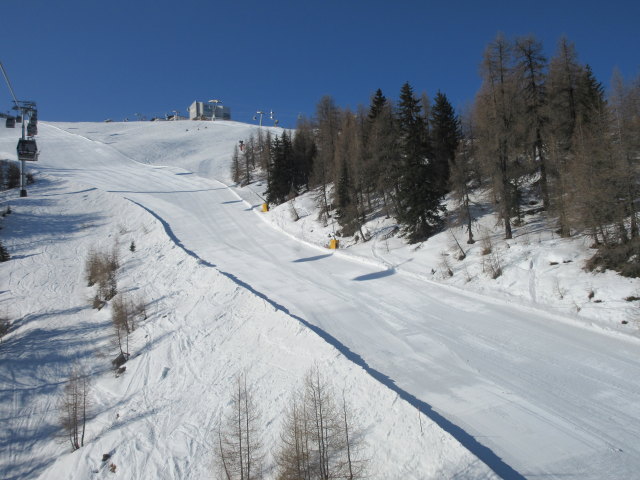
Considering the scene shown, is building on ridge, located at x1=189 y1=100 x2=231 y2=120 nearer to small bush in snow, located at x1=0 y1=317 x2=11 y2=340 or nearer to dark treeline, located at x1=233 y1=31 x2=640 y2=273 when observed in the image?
dark treeline, located at x1=233 y1=31 x2=640 y2=273

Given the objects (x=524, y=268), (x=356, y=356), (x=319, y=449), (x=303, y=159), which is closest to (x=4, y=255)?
(x=356, y=356)

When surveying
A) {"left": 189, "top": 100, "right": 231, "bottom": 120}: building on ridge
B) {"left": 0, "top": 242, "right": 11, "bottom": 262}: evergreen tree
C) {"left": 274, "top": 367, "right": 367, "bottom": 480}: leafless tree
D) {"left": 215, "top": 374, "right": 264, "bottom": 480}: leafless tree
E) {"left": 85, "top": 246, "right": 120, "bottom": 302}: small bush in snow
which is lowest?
{"left": 215, "top": 374, "right": 264, "bottom": 480}: leafless tree

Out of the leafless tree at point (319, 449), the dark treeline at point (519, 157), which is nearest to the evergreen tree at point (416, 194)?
the dark treeline at point (519, 157)

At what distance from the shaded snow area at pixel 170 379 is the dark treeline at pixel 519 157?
1049 cm

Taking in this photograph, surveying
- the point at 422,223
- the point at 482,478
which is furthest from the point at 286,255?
the point at 482,478

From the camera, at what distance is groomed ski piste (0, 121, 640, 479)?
6.73m

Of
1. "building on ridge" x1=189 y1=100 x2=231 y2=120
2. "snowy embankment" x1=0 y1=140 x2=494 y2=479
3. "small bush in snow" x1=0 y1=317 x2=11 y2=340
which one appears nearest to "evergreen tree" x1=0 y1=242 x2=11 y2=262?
"snowy embankment" x1=0 y1=140 x2=494 y2=479

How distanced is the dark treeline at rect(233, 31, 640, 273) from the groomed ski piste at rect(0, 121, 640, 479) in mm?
1946

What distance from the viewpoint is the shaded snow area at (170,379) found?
7.30 m

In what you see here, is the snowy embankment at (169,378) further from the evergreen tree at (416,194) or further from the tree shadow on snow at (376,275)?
the evergreen tree at (416,194)

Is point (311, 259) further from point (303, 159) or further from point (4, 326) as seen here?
point (303, 159)

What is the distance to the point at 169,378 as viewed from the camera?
37.0 ft

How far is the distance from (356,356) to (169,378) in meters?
5.90

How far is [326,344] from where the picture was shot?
10438 millimetres
